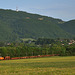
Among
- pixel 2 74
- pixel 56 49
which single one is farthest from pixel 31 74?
pixel 56 49

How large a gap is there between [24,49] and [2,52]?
15.8 meters

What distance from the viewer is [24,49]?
129 metres

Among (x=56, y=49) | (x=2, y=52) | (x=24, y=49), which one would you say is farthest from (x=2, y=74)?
(x=56, y=49)

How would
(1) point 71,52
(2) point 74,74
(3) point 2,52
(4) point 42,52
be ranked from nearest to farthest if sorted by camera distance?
(2) point 74,74, (3) point 2,52, (1) point 71,52, (4) point 42,52

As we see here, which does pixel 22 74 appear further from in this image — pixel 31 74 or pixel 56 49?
pixel 56 49

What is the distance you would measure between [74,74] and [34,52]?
366ft

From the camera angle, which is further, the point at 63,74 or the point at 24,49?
the point at 24,49

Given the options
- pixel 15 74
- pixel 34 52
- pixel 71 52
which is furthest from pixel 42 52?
pixel 15 74

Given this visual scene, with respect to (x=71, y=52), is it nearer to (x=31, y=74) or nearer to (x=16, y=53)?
(x=16, y=53)

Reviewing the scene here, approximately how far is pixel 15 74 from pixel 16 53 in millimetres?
99576

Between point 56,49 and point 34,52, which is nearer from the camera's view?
point 34,52

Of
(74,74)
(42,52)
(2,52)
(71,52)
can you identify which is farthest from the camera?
(42,52)

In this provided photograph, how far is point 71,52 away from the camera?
421ft

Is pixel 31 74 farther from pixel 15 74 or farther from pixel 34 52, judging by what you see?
pixel 34 52
